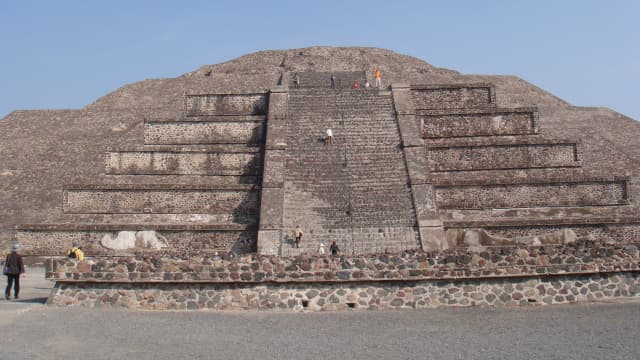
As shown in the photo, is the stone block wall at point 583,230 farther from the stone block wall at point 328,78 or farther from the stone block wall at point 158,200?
the stone block wall at point 328,78

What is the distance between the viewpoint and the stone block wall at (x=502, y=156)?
66.6 feet

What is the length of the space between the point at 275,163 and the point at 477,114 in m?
6.98

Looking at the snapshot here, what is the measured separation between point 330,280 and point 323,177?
28.0 ft

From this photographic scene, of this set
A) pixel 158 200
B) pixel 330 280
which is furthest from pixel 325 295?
pixel 158 200

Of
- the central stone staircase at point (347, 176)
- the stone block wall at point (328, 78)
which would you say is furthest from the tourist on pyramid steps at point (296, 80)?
the central stone staircase at point (347, 176)

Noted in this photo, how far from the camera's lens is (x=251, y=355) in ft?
24.3

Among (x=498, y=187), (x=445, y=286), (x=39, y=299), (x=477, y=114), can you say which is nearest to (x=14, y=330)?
(x=39, y=299)

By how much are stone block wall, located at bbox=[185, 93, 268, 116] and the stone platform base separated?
1363 cm

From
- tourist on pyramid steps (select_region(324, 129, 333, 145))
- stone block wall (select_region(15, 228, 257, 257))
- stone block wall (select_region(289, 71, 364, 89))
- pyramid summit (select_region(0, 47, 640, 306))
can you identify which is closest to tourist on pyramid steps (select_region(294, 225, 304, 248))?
pyramid summit (select_region(0, 47, 640, 306))

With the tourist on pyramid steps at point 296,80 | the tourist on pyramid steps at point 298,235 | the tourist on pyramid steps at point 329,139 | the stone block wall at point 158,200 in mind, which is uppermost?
the tourist on pyramid steps at point 296,80

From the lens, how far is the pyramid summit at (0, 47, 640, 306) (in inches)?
686

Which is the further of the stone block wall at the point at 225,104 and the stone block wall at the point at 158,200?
the stone block wall at the point at 225,104

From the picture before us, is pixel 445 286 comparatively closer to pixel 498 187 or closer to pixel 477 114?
pixel 498 187

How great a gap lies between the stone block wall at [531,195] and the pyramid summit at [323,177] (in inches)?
1.3
